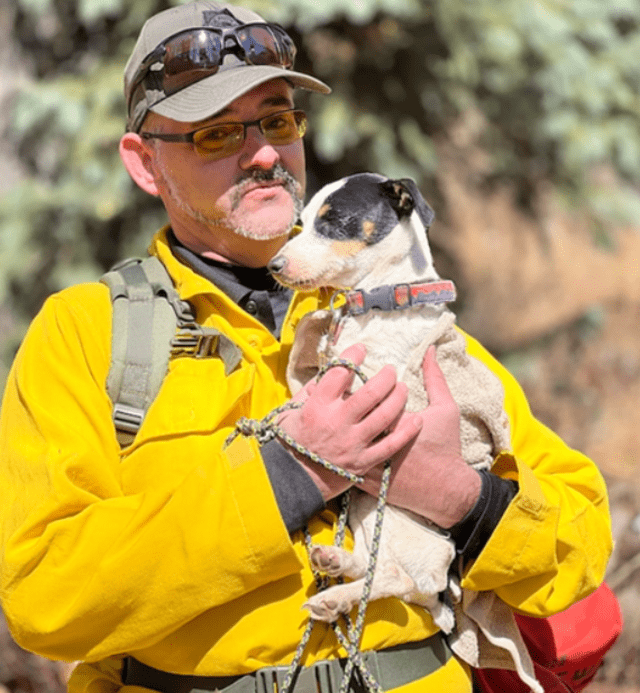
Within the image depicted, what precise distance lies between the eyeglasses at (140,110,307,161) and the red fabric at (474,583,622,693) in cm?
148

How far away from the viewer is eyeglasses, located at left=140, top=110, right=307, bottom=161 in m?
2.40

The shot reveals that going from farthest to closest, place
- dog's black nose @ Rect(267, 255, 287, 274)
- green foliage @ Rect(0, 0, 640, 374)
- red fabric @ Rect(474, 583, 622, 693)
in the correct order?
green foliage @ Rect(0, 0, 640, 374)
red fabric @ Rect(474, 583, 622, 693)
dog's black nose @ Rect(267, 255, 287, 274)

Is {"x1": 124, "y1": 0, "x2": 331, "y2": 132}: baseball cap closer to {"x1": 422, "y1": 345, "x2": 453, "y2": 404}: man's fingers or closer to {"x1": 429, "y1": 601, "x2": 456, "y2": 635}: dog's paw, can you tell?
{"x1": 422, "y1": 345, "x2": 453, "y2": 404}: man's fingers

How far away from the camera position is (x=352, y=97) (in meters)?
6.12

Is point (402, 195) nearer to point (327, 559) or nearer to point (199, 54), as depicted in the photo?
point (199, 54)

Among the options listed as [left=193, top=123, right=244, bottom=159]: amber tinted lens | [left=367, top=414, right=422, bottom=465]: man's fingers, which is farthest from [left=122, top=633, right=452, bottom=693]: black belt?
[left=193, top=123, right=244, bottom=159]: amber tinted lens

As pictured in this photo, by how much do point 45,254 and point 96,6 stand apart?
1.64m

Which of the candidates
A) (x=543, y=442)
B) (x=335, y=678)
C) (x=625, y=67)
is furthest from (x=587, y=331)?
(x=335, y=678)

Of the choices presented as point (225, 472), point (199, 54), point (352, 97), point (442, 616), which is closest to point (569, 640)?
point (442, 616)

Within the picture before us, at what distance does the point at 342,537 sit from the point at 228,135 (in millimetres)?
1061

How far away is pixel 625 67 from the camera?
22.1ft

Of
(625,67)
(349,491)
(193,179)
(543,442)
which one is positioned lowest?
(625,67)

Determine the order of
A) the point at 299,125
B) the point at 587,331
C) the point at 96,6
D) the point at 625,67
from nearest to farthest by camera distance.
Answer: the point at 299,125 → the point at 96,6 → the point at 625,67 → the point at 587,331

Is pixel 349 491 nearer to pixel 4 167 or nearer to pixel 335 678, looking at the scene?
pixel 335 678
